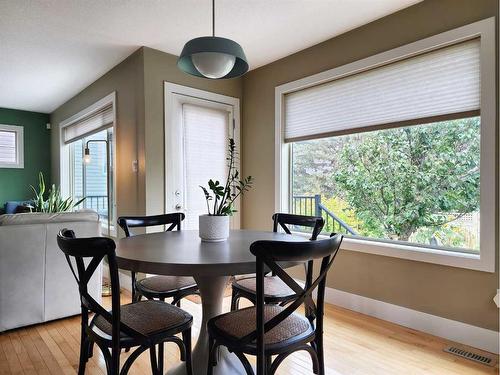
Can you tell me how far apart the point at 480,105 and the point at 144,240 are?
7.68ft

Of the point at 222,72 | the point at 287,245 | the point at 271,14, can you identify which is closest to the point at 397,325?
the point at 287,245

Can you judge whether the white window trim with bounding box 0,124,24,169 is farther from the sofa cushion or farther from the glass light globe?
the glass light globe

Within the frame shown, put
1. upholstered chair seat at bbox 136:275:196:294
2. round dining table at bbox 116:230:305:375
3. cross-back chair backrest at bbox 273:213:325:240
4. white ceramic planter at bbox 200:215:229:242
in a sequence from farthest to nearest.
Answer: cross-back chair backrest at bbox 273:213:325:240
upholstered chair seat at bbox 136:275:196:294
white ceramic planter at bbox 200:215:229:242
round dining table at bbox 116:230:305:375

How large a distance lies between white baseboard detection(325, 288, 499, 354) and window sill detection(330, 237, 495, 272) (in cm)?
41

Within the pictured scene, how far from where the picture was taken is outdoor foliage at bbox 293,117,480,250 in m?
2.48

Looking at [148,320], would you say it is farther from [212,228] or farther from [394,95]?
[394,95]

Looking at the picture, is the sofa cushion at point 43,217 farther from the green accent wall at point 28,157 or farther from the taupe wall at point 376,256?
the green accent wall at point 28,157

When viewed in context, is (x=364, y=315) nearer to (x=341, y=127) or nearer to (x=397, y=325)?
(x=397, y=325)

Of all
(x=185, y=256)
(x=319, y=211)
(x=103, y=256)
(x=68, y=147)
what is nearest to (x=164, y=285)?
(x=185, y=256)

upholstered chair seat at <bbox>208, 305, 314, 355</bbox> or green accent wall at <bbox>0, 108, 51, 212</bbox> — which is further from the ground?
green accent wall at <bbox>0, 108, 51, 212</bbox>

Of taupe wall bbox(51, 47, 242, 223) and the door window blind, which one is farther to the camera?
the door window blind

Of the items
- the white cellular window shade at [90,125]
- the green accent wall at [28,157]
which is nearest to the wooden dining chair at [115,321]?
the white cellular window shade at [90,125]

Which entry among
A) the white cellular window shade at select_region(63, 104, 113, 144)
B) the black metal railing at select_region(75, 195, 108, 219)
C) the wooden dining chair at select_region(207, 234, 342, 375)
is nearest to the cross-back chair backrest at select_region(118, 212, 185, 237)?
the wooden dining chair at select_region(207, 234, 342, 375)

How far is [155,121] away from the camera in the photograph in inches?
136
